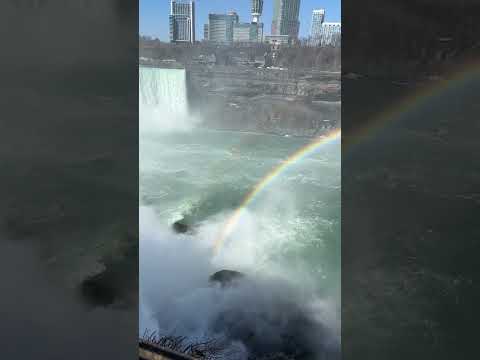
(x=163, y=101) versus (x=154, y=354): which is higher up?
(x=163, y=101)

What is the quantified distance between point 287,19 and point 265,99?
6606 millimetres

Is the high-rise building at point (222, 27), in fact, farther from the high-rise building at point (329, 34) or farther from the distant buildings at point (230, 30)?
the high-rise building at point (329, 34)

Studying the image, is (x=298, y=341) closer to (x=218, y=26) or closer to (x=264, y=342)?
(x=264, y=342)

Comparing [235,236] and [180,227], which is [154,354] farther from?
[235,236]

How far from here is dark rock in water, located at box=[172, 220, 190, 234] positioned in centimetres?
1047

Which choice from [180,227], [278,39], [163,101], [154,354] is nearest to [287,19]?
[278,39]

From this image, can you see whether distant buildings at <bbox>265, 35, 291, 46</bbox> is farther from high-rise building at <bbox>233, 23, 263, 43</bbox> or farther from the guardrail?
the guardrail

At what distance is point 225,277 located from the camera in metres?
8.35

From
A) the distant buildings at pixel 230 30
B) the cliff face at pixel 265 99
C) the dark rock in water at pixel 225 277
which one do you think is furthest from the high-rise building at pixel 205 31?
the dark rock in water at pixel 225 277

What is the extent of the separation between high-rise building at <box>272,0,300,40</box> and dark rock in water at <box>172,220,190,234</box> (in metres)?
14.3

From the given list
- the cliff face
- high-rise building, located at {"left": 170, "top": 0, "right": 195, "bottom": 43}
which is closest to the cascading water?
the cliff face

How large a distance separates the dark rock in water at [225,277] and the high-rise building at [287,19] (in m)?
16.2

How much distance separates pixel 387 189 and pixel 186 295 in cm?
777

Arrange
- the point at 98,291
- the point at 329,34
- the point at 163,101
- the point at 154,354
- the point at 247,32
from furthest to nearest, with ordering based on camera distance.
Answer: the point at 247,32, the point at 329,34, the point at 163,101, the point at 154,354, the point at 98,291
